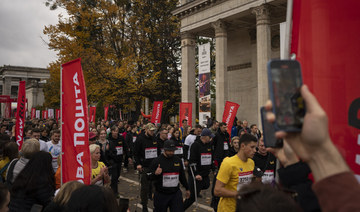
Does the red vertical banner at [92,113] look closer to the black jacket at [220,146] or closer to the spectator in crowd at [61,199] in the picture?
the black jacket at [220,146]

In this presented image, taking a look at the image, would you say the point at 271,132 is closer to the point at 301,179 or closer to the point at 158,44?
the point at 301,179

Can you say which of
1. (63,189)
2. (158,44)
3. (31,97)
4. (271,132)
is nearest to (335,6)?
(271,132)

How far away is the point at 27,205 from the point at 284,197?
10.8 feet

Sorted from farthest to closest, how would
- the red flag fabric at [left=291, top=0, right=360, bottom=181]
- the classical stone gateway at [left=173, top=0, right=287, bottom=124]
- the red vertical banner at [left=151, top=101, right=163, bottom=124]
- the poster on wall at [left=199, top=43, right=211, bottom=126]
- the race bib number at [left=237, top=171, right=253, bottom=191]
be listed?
the poster on wall at [left=199, top=43, right=211, bottom=126] < the classical stone gateway at [left=173, top=0, right=287, bottom=124] < the red vertical banner at [left=151, top=101, right=163, bottom=124] < the race bib number at [left=237, top=171, right=253, bottom=191] < the red flag fabric at [left=291, top=0, right=360, bottom=181]

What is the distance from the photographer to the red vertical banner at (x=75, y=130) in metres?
4.20

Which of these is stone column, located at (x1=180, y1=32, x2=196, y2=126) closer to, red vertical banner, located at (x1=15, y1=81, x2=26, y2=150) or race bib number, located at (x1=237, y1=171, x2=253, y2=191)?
red vertical banner, located at (x1=15, y1=81, x2=26, y2=150)

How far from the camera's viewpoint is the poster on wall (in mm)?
20125

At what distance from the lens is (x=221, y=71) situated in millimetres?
22297

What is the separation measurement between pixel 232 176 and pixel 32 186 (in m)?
2.65

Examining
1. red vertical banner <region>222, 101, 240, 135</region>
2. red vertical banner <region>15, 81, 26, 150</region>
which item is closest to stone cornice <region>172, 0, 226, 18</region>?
red vertical banner <region>222, 101, 240, 135</region>

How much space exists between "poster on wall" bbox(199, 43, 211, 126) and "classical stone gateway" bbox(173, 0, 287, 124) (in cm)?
139

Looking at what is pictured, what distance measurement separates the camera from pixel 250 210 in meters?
1.42

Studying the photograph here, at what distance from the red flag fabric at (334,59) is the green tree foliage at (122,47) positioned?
2583 cm

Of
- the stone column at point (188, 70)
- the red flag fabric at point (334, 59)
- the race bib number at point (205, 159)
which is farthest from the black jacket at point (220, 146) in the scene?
the stone column at point (188, 70)
